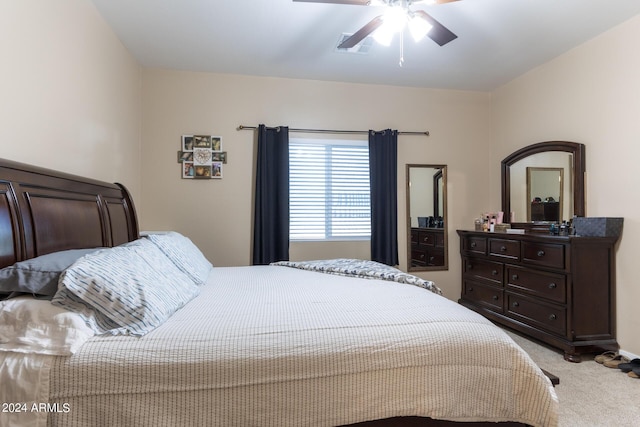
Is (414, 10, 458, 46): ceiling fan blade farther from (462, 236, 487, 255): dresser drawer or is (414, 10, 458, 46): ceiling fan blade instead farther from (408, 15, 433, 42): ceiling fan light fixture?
(462, 236, 487, 255): dresser drawer

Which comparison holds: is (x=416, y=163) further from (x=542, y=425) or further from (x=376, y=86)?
(x=542, y=425)

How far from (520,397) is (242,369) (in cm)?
101

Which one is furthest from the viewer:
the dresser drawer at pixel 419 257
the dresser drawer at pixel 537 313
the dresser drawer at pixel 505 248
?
the dresser drawer at pixel 419 257

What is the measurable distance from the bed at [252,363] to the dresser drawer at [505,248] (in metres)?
2.06

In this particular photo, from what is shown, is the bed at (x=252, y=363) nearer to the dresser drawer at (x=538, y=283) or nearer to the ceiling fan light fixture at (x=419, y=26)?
the ceiling fan light fixture at (x=419, y=26)

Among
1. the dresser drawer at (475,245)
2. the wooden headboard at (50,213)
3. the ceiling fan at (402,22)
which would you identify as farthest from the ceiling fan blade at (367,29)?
the dresser drawer at (475,245)

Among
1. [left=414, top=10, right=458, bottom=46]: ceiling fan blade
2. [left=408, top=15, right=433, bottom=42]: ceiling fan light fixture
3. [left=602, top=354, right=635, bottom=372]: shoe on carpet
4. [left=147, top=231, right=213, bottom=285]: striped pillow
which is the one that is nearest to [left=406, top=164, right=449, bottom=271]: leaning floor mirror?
[left=602, top=354, right=635, bottom=372]: shoe on carpet

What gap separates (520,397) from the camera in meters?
1.28

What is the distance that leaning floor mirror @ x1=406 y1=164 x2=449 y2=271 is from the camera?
4023mm

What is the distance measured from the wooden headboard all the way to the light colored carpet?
108 inches

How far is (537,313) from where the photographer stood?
3.01m

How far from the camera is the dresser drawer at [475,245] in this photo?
366 cm

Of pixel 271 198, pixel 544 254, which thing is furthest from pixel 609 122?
pixel 271 198

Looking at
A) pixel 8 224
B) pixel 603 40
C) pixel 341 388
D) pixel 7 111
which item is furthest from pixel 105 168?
pixel 603 40
